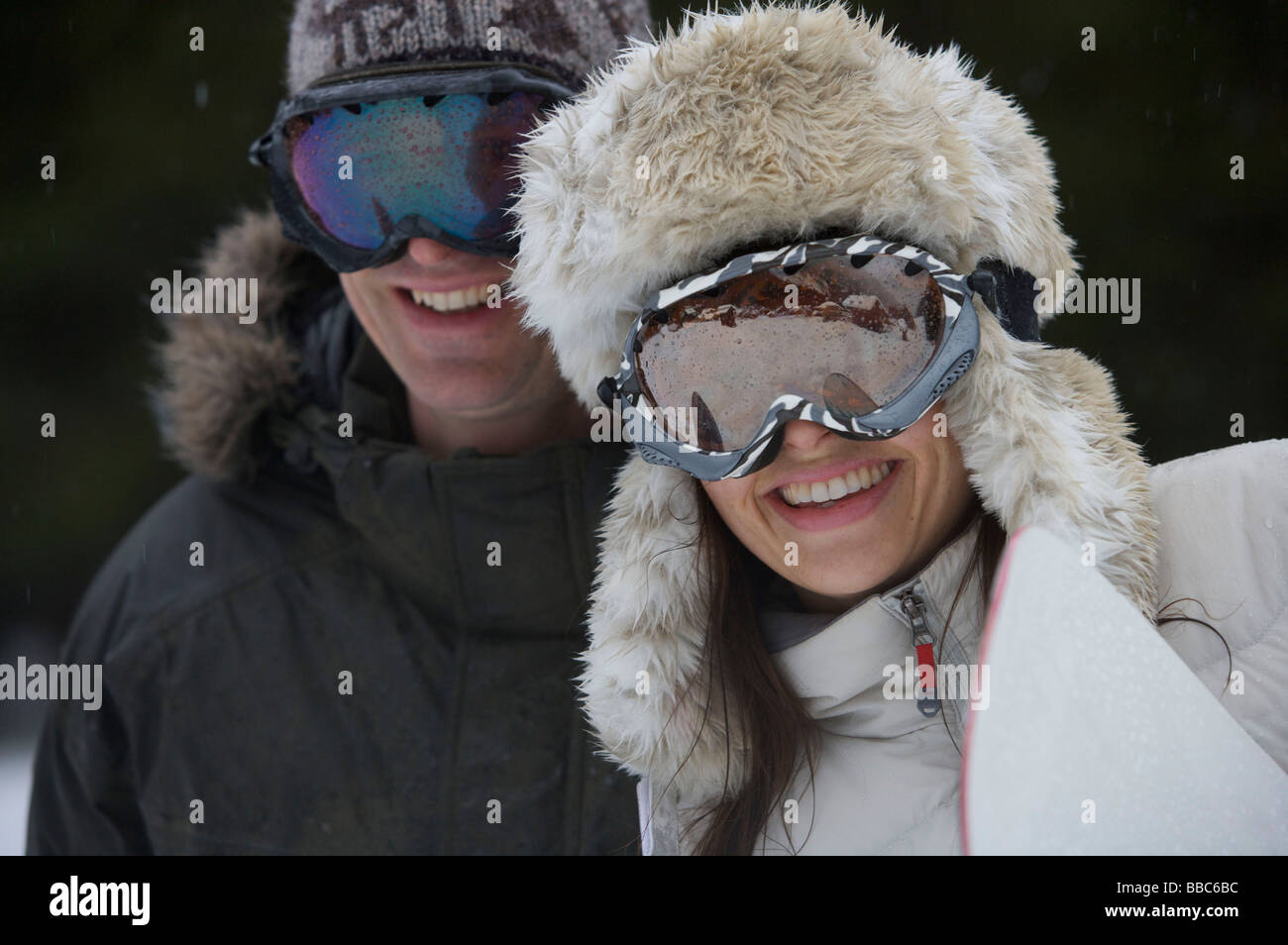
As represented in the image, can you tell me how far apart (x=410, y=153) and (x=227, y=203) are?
3.03 metres

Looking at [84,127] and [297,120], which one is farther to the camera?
[84,127]

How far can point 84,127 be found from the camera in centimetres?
474

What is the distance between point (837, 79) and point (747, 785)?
97 cm

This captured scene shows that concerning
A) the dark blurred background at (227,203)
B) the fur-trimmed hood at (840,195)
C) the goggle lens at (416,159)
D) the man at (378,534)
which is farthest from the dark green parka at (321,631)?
the dark blurred background at (227,203)

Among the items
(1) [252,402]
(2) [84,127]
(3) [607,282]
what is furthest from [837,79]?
(2) [84,127]

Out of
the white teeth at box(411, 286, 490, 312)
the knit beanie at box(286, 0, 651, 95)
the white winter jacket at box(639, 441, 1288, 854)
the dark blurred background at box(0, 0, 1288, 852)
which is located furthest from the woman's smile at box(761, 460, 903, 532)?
the dark blurred background at box(0, 0, 1288, 852)

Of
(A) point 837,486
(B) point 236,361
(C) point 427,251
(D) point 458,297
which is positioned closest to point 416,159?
(C) point 427,251

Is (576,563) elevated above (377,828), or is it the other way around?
(576,563)

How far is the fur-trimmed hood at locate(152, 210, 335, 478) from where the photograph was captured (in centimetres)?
242

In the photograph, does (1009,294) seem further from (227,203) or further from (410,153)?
(227,203)

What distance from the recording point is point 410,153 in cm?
208

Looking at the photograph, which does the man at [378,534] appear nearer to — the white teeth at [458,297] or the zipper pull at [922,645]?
the white teeth at [458,297]
